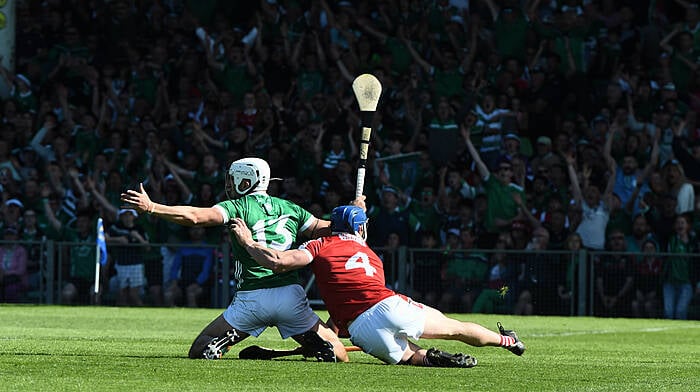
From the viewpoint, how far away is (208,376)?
9836mm

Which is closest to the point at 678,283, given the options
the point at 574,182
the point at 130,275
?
the point at 574,182

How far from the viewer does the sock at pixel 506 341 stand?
11437 mm

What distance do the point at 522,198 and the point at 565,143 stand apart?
114 centimetres

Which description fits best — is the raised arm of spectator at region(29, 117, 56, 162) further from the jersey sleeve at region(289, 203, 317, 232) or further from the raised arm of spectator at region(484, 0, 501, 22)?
the jersey sleeve at region(289, 203, 317, 232)

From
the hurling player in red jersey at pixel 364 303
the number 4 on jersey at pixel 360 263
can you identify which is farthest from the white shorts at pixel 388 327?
the number 4 on jersey at pixel 360 263

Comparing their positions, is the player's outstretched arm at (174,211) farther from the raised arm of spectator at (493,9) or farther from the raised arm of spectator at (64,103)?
the raised arm of spectator at (64,103)

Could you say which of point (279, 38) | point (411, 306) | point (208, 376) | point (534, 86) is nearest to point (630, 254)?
point (534, 86)

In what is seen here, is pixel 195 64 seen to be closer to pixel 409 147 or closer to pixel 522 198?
pixel 409 147

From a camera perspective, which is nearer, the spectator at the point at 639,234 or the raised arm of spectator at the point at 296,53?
the spectator at the point at 639,234

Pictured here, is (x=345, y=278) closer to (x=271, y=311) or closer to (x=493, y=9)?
(x=271, y=311)

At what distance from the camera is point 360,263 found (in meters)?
11.1

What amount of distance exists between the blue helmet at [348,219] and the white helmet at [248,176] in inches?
34.1

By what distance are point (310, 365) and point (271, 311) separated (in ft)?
2.28

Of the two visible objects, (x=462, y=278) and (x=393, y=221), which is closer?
A: (x=462, y=278)
